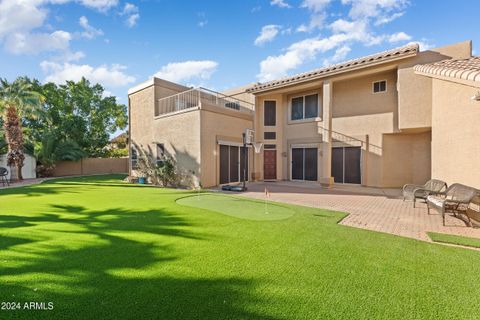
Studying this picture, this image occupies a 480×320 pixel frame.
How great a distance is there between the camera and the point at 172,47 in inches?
501

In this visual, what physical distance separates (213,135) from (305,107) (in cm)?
693

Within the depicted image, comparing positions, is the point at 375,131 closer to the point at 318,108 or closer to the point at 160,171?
the point at 318,108

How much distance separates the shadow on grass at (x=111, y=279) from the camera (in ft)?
8.27

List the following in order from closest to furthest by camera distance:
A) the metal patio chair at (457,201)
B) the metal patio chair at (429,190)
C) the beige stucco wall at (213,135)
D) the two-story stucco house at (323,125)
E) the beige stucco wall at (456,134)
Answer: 1. the metal patio chair at (457,201)
2. the beige stucco wall at (456,134)
3. the metal patio chair at (429,190)
4. the two-story stucco house at (323,125)
5. the beige stucco wall at (213,135)

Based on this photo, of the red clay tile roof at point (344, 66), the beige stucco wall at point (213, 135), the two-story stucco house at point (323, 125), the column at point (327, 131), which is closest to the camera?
the red clay tile roof at point (344, 66)

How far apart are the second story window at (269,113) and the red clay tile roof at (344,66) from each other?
4.64 feet

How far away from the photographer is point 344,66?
12.5 m

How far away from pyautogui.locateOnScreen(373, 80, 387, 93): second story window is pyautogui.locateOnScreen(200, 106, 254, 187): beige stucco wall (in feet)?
27.7

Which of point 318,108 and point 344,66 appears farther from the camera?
point 318,108

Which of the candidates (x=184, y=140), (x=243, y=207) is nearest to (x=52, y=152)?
(x=184, y=140)

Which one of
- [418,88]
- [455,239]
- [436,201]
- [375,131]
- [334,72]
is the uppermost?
[334,72]

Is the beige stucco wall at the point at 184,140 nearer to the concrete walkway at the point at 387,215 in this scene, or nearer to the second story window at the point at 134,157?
the second story window at the point at 134,157

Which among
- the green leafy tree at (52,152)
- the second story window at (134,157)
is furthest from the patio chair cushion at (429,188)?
the green leafy tree at (52,152)

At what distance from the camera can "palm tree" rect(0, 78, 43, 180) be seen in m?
16.2
